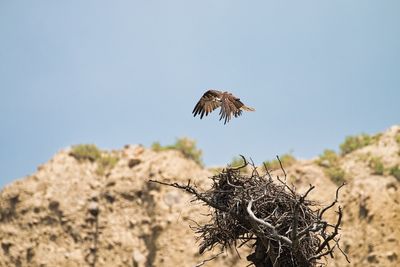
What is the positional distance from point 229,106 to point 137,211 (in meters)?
13.3

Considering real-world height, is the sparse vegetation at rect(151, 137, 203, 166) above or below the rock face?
above

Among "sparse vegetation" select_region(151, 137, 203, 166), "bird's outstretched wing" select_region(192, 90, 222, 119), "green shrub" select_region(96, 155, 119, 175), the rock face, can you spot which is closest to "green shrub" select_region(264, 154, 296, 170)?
the rock face

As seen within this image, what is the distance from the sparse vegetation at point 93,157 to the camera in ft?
80.3

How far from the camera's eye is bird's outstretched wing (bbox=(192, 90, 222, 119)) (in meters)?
10.2

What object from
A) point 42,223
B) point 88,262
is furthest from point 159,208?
point 42,223

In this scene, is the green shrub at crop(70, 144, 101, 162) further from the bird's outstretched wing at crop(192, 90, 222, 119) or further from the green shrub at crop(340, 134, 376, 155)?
the bird's outstretched wing at crop(192, 90, 222, 119)

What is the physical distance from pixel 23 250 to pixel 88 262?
2.53 m

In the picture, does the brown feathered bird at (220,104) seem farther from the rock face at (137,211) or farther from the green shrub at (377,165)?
the green shrub at (377,165)

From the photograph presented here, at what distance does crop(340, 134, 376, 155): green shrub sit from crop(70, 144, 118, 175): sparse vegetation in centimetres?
924

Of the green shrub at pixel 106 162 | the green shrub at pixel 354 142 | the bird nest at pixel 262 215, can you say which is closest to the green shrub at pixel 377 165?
the green shrub at pixel 354 142

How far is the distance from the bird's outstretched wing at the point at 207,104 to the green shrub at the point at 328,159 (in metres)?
13.3

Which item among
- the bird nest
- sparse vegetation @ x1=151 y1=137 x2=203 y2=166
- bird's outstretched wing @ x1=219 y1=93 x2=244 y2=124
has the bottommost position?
the bird nest

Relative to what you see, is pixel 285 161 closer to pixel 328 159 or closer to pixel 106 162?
pixel 328 159

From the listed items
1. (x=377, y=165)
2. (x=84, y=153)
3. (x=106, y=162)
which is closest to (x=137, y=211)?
(x=106, y=162)
